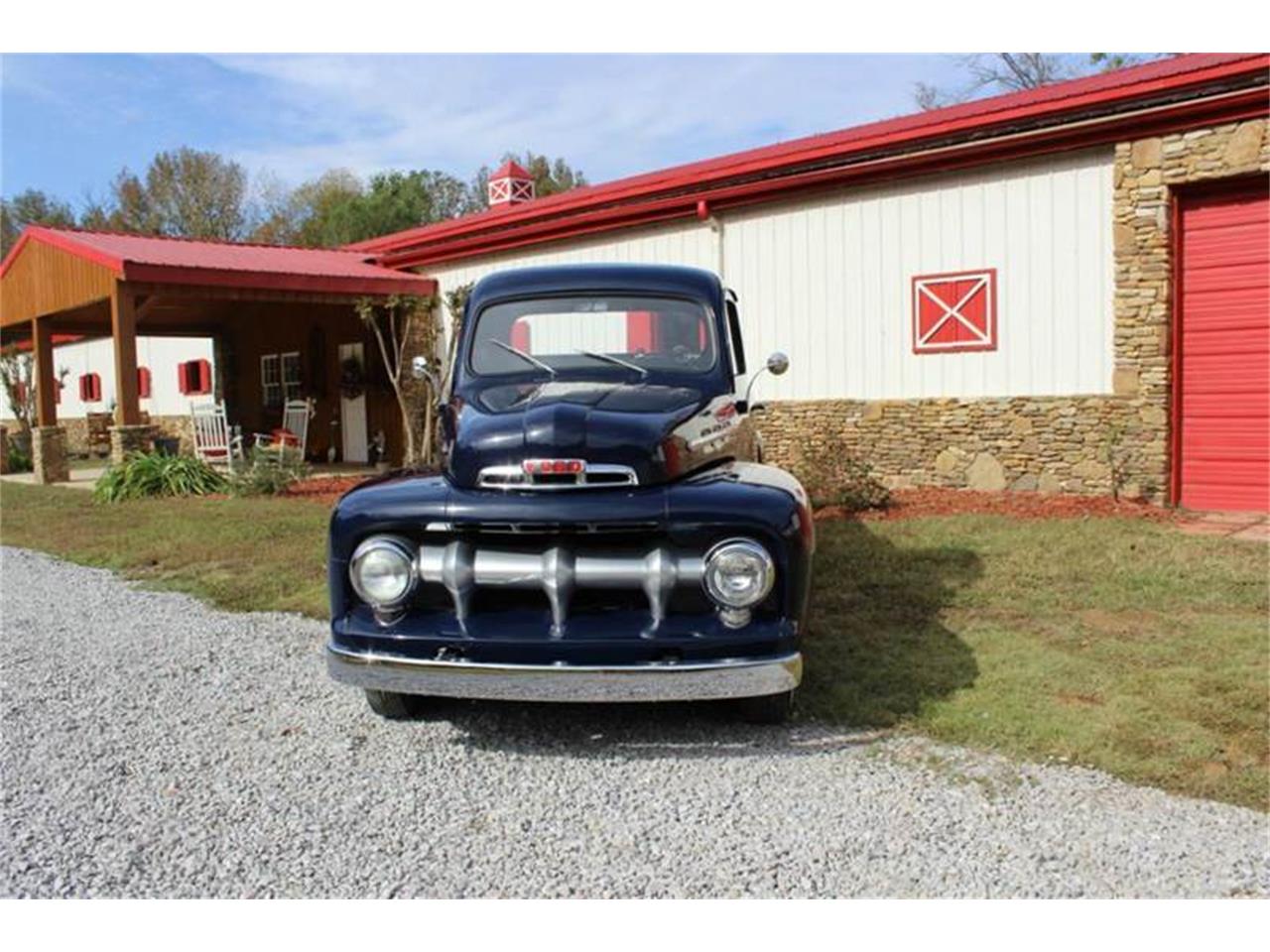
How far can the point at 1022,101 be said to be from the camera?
Result: 30.1 feet

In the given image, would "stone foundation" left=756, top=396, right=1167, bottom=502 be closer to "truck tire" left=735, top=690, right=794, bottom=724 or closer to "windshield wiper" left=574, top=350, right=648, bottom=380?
"windshield wiper" left=574, top=350, right=648, bottom=380

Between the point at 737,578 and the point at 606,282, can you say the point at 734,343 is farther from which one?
the point at 737,578

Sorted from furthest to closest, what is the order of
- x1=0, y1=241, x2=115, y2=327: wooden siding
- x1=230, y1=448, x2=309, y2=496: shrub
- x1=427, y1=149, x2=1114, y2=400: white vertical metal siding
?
x1=0, y1=241, x2=115, y2=327: wooden siding, x1=230, y1=448, x2=309, y2=496: shrub, x1=427, y1=149, x2=1114, y2=400: white vertical metal siding

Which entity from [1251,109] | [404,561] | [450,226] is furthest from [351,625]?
[450,226]

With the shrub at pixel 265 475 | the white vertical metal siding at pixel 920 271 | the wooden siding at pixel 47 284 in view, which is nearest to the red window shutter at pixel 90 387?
the wooden siding at pixel 47 284

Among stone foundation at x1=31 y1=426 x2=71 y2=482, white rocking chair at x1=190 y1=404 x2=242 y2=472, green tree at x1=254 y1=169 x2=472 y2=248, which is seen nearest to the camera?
white rocking chair at x1=190 y1=404 x2=242 y2=472

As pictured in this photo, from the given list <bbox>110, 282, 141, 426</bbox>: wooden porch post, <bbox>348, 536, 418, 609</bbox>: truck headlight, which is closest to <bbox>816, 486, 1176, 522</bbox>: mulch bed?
<bbox>348, 536, 418, 609</bbox>: truck headlight

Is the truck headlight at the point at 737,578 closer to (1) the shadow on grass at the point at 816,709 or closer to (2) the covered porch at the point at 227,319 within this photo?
(1) the shadow on grass at the point at 816,709

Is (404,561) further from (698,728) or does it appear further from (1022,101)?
(1022,101)

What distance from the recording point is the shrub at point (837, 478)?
28.7ft

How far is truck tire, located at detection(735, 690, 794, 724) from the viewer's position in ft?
12.3

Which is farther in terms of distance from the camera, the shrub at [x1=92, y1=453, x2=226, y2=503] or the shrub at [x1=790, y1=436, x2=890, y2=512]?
the shrub at [x1=92, y1=453, x2=226, y2=503]

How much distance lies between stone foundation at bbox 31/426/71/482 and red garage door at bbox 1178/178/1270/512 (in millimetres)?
14816

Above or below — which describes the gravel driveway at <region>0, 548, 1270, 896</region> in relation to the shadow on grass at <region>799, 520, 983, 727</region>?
below
